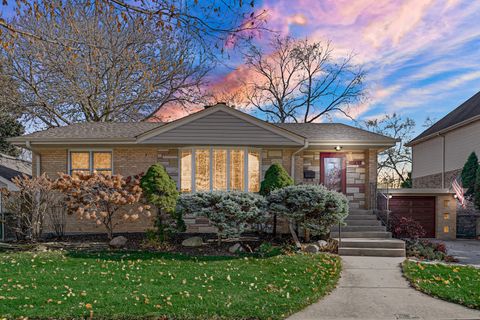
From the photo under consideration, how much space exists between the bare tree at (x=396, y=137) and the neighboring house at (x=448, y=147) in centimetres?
460

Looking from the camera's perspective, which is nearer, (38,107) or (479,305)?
(479,305)

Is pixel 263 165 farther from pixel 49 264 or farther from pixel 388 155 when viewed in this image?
pixel 388 155

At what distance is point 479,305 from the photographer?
5.44 m

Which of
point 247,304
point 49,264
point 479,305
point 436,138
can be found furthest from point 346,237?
point 436,138

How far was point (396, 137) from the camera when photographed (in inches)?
1168

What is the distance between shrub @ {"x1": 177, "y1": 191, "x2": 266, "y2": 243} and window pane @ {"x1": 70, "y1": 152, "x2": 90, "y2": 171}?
183 inches

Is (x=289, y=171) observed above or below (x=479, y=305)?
above

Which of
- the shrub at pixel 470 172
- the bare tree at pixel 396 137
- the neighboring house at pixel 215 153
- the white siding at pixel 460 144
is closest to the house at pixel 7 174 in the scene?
the neighboring house at pixel 215 153

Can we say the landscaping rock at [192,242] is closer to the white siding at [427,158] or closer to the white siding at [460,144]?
the white siding at [460,144]

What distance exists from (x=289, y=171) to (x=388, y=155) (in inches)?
776

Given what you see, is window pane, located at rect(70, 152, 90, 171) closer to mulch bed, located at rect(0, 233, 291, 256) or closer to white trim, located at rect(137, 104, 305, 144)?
white trim, located at rect(137, 104, 305, 144)

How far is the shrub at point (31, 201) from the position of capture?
10.4 m

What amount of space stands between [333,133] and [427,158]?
487 inches

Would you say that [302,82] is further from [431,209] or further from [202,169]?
[202,169]
